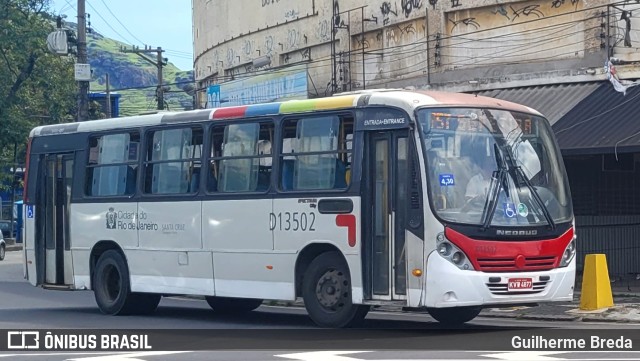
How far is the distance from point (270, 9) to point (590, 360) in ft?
80.7

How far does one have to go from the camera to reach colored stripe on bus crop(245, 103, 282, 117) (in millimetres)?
16131

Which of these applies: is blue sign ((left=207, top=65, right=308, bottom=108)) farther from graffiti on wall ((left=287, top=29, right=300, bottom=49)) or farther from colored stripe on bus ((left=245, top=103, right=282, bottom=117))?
colored stripe on bus ((left=245, top=103, right=282, bottom=117))

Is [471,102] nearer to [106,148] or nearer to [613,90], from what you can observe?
[106,148]

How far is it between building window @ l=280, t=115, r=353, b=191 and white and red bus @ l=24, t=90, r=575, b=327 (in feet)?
0.07

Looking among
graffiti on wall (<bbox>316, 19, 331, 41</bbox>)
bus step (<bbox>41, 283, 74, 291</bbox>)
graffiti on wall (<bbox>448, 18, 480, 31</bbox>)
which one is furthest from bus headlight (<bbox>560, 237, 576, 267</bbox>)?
graffiti on wall (<bbox>316, 19, 331, 41</bbox>)

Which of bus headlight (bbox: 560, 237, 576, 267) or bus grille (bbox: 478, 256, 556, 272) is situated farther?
bus headlight (bbox: 560, 237, 576, 267)

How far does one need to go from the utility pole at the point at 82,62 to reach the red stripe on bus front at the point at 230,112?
16632mm

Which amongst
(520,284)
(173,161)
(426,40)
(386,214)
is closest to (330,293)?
(386,214)

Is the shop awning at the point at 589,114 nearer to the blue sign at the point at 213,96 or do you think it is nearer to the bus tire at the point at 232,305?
the bus tire at the point at 232,305

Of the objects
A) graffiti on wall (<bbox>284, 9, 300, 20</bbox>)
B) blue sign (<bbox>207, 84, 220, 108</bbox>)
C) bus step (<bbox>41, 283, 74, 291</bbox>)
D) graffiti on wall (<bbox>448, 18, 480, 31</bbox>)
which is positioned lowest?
bus step (<bbox>41, 283, 74, 291</bbox>)

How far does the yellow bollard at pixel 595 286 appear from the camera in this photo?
17.7 meters

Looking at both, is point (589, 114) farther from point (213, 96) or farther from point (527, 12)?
point (213, 96)

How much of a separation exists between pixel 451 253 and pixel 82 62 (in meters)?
22.0

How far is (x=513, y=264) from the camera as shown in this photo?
14.0 m
